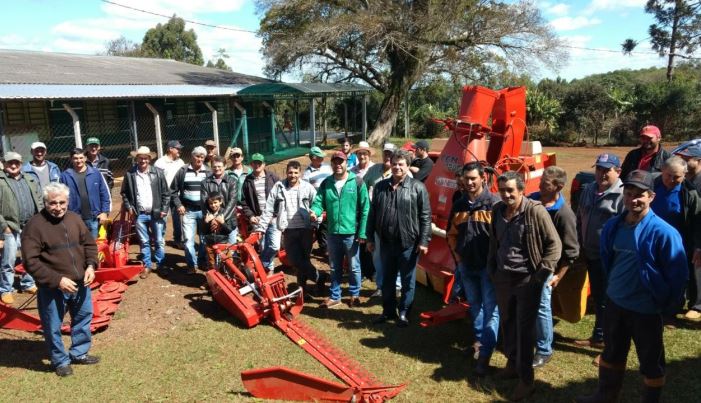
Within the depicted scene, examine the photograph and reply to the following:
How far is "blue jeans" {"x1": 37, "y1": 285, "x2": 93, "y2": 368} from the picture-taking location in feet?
13.9

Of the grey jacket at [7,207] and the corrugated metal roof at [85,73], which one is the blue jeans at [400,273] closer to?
the grey jacket at [7,207]

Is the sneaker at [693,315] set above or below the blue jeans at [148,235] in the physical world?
below

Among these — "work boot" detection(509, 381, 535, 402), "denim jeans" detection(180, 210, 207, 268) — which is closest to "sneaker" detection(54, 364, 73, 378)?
"denim jeans" detection(180, 210, 207, 268)

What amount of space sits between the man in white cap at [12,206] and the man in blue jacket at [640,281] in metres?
5.91

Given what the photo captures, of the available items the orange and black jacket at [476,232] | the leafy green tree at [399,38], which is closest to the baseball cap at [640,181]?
the orange and black jacket at [476,232]

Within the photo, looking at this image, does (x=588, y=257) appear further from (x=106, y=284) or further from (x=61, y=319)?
(x=106, y=284)

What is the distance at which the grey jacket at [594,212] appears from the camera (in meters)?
4.23

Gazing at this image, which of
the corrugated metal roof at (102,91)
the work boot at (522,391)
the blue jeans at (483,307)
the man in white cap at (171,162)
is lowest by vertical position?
the work boot at (522,391)

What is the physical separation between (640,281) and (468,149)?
10.0 ft

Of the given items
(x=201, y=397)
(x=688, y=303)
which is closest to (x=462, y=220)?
(x=201, y=397)

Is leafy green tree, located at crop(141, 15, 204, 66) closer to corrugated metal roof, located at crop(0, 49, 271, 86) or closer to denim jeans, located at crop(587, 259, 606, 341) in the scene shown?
corrugated metal roof, located at crop(0, 49, 271, 86)

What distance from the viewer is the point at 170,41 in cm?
6284

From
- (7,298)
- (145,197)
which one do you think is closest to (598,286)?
(145,197)

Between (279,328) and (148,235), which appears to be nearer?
(279,328)
